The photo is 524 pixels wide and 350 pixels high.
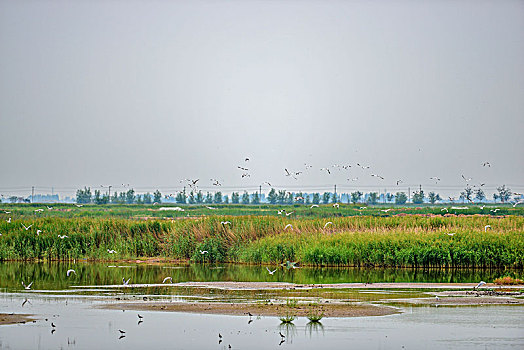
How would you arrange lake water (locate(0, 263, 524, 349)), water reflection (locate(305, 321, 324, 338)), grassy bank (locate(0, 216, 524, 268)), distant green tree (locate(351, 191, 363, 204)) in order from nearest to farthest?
lake water (locate(0, 263, 524, 349)) → water reflection (locate(305, 321, 324, 338)) → grassy bank (locate(0, 216, 524, 268)) → distant green tree (locate(351, 191, 363, 204))

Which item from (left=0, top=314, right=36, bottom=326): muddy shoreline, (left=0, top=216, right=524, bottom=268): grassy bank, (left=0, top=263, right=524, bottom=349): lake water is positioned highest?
(left=0, top=216, right=524, bottom=268): grassy bank

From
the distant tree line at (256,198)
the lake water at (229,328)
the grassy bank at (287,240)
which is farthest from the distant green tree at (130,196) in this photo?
the lake water at (229,328)

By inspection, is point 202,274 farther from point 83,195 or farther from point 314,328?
point 83,195

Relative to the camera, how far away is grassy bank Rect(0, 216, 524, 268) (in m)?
34.5

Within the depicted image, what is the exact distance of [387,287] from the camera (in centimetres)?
2608

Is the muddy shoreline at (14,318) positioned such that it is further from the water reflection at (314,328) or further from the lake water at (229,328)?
the water reflection at (314,328)

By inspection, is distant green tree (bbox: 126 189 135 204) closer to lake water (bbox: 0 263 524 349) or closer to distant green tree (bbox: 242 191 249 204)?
distant green tree (bbox: 242 191 249 204)

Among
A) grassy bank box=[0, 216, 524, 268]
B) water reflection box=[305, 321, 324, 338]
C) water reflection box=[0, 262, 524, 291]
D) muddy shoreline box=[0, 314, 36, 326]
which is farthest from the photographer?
grassy bank box=[0, 216, 524, 268]

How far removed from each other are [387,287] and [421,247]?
9094mm

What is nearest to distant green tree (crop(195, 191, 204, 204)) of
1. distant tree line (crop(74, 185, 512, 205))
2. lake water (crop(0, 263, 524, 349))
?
distant tree line (crop(74, 185, 512, 205))

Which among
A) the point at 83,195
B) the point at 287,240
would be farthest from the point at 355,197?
the point at 287,240

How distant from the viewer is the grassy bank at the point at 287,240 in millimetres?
34531

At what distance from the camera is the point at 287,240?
3744cm

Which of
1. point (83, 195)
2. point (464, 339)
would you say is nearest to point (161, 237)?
point (464, 339)
